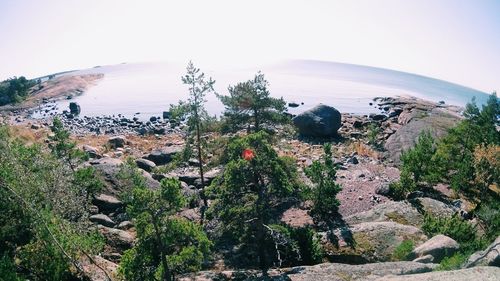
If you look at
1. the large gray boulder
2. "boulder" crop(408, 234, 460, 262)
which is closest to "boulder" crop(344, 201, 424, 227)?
"boulder" crop(408, 234, 460, 262)

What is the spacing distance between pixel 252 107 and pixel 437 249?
1634 centimetres

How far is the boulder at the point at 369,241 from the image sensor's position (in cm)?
2244

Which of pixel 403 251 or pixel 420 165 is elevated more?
pixel 420 165

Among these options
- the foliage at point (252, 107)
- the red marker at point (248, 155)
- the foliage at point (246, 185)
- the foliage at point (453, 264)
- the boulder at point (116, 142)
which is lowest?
the foliage at point (453, 264)

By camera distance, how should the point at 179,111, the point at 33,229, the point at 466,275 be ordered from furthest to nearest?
the point at 179,111
the point at 33,229
the point at 466,275

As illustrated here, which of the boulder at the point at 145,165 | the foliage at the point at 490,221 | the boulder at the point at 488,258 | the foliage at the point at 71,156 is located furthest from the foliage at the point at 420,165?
the boulder at the point at 145,165

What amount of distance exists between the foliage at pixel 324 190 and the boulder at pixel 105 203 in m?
15.5

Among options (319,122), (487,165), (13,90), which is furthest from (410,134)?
(13,90)

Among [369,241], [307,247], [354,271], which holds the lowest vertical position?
[369,241]

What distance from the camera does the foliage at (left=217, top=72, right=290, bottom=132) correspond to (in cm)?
2916

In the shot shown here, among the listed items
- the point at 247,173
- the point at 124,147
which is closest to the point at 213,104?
the point at 124,147

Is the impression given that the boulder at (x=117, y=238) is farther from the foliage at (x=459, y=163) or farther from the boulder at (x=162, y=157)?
the foliage at (x=459, y=163)

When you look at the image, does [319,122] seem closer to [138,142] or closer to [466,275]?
[138,142]

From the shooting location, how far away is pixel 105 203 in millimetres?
28984
